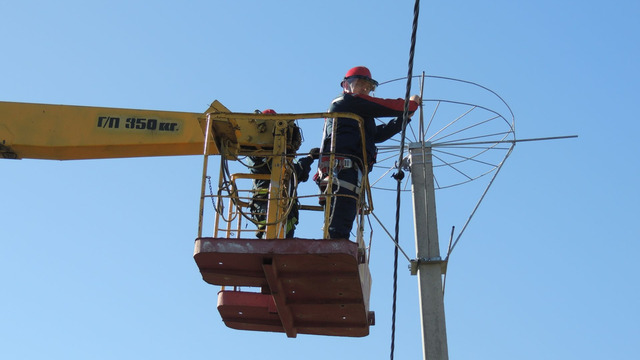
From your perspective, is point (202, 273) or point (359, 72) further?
point (359, 72)

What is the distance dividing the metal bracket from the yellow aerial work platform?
19.5 inches

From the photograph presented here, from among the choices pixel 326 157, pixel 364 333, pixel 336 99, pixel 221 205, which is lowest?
pixel 364 333

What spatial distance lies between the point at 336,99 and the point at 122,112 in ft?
8.02

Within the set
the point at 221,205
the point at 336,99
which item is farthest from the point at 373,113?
the point at 221,205

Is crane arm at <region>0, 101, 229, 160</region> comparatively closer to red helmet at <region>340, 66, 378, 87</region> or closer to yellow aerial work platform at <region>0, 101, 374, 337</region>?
yellow aerial work platform at <region>0, 101, 374, 337</region>

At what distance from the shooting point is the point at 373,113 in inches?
402

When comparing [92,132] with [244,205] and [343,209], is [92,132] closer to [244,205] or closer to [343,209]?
[244,205]

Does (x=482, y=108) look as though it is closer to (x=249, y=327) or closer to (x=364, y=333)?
(x=364, y=333)

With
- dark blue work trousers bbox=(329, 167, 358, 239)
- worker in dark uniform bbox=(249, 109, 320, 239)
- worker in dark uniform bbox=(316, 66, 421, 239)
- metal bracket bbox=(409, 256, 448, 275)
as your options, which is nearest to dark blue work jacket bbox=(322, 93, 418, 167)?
worker in dark uniform bbox=(316, 66, 421, 239)

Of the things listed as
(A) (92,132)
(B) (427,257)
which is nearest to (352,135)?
(B) (427,257)

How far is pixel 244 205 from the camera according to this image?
37.1 ft

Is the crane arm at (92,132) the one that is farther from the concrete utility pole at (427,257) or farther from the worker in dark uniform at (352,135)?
the concrete utility pole at (427,257)

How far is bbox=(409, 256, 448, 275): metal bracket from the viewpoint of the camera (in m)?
9.96

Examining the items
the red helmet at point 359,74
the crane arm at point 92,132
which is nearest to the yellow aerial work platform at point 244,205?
the crane arm at point 92,132
